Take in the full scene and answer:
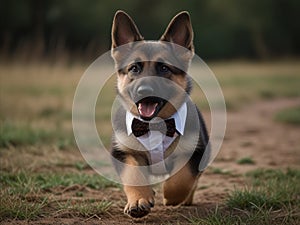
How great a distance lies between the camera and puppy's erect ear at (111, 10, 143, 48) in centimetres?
488

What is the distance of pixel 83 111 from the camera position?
10.9 meters

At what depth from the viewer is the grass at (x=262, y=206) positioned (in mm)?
3893

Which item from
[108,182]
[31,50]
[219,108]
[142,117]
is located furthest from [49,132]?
[31,50]

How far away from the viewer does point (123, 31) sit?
4.96 meters

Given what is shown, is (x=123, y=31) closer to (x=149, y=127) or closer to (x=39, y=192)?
(x=149, y=127)

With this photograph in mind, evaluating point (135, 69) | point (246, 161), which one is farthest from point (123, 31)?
point (246, 161)

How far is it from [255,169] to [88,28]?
21.8 meters

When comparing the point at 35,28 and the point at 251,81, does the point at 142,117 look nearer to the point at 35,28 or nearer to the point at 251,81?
the point at 251,81

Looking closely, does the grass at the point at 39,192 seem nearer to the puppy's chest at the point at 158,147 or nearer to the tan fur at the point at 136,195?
the tan fur at the point at 136,195

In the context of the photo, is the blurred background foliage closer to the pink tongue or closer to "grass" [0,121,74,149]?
"grass" [0,121,74,149]

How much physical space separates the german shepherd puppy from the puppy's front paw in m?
0.10

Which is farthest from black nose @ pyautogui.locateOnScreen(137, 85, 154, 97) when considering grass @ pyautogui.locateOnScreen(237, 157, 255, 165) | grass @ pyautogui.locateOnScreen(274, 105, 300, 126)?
grass @ pyautogui.locateOnScreen(274, 105, 300, 126)

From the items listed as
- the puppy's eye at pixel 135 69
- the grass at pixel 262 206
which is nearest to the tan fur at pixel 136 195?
the grass at pixel 262 206

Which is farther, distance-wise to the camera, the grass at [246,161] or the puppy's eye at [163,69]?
the grass at [246,161]
